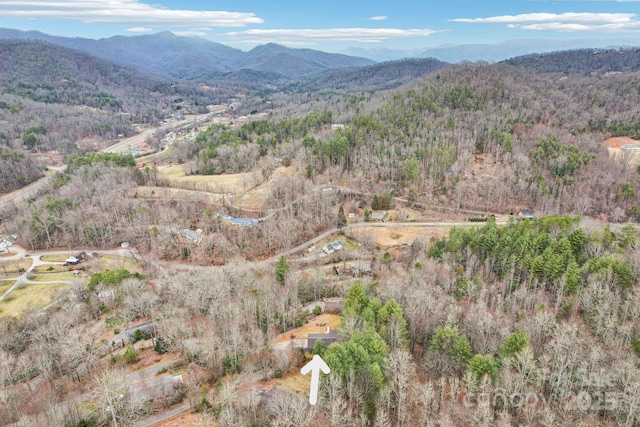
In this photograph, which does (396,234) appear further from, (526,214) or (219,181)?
(219,181)

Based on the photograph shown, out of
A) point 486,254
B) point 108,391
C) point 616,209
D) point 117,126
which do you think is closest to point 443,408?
point 108,391

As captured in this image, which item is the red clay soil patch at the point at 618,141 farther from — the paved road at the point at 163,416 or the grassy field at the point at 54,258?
the grassy field at the point at 54,258

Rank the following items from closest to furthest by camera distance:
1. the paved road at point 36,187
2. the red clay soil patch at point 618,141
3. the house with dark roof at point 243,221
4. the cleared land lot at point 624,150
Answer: the house with dark roof at point 243,221, the cleared land lot at point 624,150, the paved road at point 36,187, the red clay soil patch at point 618,141

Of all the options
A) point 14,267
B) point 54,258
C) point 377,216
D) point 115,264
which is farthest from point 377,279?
point 14,267

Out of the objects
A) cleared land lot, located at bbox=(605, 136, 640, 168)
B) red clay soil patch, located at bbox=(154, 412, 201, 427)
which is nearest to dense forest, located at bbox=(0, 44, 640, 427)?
red clay soil patch, located at bbox=(154, 412, 201, 427)

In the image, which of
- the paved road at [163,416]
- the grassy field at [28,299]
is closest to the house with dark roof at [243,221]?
the grassy field at [28,299]

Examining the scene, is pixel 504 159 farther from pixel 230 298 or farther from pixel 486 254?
pixel 230 298
